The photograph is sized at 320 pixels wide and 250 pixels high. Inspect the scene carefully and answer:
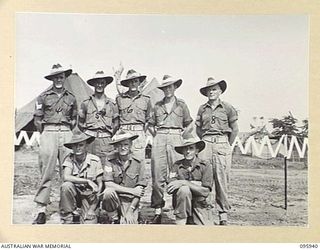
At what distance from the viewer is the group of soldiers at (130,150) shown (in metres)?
0.66

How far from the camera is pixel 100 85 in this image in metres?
0.66

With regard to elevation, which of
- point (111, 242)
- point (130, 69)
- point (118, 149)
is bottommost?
point (111, 242)

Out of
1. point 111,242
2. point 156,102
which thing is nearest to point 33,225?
point 111,242

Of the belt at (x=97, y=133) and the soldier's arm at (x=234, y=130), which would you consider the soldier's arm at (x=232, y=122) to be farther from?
the belt at (x=97, y=133)

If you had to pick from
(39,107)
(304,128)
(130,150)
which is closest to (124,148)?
(130,150)

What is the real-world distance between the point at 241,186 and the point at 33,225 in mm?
263

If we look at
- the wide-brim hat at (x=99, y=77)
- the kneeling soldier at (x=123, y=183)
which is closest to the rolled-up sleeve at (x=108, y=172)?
the kneeling soldier at (x=123, y=183)

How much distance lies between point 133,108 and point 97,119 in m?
0.05

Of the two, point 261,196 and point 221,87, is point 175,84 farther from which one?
point 261,196

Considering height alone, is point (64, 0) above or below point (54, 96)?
above

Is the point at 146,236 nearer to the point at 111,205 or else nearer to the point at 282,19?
the point at 111,205

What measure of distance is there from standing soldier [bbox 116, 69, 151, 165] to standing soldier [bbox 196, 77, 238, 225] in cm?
7

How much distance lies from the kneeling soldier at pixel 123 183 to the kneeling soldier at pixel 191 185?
43 millimetres

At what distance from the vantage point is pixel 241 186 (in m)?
0.66
